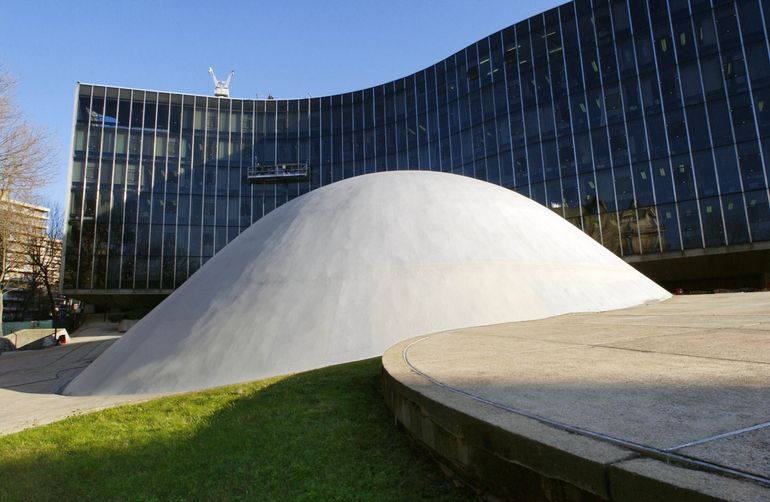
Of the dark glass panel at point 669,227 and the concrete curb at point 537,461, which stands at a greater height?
the dark glass panel at point 669,227

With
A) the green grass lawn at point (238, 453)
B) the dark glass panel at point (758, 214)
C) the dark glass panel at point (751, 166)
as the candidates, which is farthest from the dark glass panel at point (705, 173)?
the green grass lawn at point (238, 453)

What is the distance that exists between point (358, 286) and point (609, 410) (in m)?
8.49

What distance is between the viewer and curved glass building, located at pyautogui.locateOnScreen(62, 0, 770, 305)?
28844 millimetres

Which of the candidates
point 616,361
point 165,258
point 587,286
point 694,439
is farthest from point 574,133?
point 165,258

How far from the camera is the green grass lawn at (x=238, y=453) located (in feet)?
13.4

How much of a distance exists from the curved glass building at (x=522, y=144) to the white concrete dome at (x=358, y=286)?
20.0 meters

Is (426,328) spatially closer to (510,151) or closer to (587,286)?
(587,286)

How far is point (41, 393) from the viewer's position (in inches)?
491

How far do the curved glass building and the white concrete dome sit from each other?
20003mm

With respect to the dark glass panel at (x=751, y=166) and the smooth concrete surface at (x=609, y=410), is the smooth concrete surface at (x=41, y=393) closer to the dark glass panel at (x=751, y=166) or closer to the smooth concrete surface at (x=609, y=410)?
the smooth concrete surface at (x=609, y=410)

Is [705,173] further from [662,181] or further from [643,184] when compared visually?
[643,184]

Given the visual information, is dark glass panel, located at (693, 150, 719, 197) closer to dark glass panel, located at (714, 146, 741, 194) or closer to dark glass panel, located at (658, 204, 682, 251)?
dark glass panel, located at (714, 146, 741, 194)

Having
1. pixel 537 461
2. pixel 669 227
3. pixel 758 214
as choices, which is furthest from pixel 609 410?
pixel 758 214

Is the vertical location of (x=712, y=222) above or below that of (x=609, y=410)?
above
